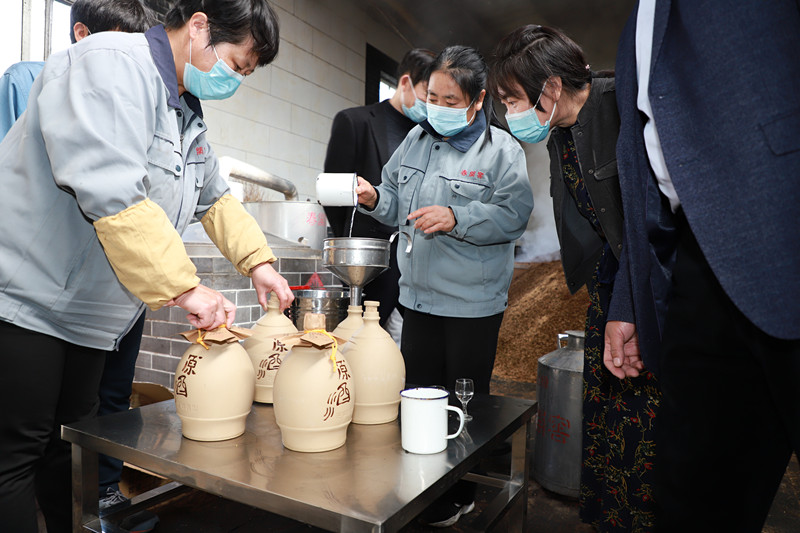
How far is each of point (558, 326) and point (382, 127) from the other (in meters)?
2.88

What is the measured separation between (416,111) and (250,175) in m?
1.67

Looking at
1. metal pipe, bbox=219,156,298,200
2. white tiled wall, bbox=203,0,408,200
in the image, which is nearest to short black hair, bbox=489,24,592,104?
metal pipe, bbox=219,156,298,200

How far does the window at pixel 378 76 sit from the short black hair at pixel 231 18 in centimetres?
431

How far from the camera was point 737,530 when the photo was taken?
2.85 feet

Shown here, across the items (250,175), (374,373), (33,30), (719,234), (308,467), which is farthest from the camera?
(250,175)

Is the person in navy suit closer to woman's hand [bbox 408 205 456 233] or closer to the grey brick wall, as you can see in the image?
woman's hand [bbox 408 205 456 233]

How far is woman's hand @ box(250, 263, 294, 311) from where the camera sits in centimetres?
142

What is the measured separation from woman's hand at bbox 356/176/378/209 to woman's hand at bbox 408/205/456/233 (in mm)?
345

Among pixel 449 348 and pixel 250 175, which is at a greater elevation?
pixel 250 175

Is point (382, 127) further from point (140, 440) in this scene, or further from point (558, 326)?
Answer: point (558, 326)

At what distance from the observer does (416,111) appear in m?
2.50

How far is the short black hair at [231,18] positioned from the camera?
1265 mm

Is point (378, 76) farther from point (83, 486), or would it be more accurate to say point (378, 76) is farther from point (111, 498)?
point (83, 486)

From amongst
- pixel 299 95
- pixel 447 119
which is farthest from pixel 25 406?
pixel 299 95
